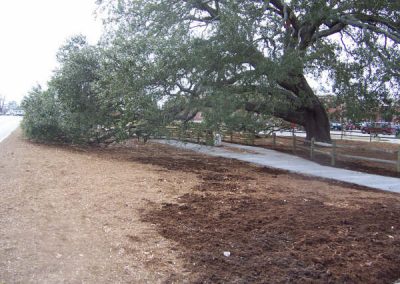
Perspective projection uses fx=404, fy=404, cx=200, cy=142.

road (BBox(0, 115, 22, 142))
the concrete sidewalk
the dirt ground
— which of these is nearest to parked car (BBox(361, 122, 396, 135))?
the concrete sidewalk

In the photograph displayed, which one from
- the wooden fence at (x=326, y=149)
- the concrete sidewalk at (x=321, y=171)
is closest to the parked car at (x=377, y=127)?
the wooden fence at (x=326, y=149)

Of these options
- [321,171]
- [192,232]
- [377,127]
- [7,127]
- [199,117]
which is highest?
[199,117]

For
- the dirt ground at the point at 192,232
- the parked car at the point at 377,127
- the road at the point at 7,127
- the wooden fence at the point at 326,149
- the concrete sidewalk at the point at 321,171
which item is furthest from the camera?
the road at the point at 7,127

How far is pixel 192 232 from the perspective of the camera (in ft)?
18.6

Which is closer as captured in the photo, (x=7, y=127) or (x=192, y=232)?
(x=192, y=232)

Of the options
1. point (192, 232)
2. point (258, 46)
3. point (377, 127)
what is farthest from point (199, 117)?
point (377, 127)

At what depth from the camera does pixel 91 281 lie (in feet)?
13.1

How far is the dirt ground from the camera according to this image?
430 centimetres

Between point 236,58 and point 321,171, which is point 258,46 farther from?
point 321,171

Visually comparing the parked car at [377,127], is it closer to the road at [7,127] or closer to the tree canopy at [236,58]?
the tree canopy at [236,58]

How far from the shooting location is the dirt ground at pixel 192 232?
14.1 feet

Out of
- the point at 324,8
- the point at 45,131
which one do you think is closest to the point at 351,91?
the point at 324,8

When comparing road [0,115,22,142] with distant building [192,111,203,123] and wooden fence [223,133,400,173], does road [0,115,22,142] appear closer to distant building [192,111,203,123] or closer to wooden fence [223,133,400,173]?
distant building [192,111,203,123]

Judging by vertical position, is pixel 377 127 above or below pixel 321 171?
above
